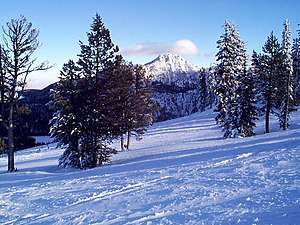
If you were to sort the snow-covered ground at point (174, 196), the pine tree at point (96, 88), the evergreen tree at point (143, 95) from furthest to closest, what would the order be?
the evergreen tree at point (143, 95), the pine tree at point (96, 88), the snow-covered ground at point (174, 196)

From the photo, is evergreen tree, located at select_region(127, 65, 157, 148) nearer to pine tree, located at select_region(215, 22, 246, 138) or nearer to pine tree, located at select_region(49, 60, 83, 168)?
pine tree, located at select_region(215, 22, 246, 138)

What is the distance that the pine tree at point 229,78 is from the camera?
3064 centimetres

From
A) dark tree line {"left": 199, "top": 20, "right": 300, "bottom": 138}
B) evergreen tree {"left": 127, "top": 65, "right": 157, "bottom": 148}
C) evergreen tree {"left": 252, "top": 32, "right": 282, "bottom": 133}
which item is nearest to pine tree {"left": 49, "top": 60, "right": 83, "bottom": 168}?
evergreen tree {"left": 127, "top": 65, "right": 157, "bottom": 148}

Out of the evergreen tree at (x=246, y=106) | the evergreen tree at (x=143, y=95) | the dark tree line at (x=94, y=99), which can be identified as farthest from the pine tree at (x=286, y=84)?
the dark tree line at (x=94, y=99)

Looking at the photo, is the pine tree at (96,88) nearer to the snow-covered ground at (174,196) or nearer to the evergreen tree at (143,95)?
the snow-covered ground at (174,196)

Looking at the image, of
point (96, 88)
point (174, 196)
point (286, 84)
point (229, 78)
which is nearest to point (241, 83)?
point (229, 78)

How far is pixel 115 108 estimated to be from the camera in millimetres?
19922

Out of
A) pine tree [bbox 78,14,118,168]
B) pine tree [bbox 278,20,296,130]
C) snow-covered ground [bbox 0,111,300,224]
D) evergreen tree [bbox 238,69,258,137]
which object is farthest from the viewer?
pine tree [bbox 278,20,296,130]

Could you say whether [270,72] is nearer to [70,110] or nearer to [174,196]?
[70,110]

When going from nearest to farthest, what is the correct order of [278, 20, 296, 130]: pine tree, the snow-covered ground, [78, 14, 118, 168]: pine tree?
1. the snow-covered ground
2. [78, 14, 118, 168]: pine tree
3. [278, 20, 296, 130]: pine tree

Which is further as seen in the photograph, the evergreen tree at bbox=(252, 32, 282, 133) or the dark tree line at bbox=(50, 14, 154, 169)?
the evergreen tree at bbox=(252, 32, 282, 133)

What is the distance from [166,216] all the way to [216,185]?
315 cm

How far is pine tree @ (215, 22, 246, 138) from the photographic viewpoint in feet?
101

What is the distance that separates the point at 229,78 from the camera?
31344mm
